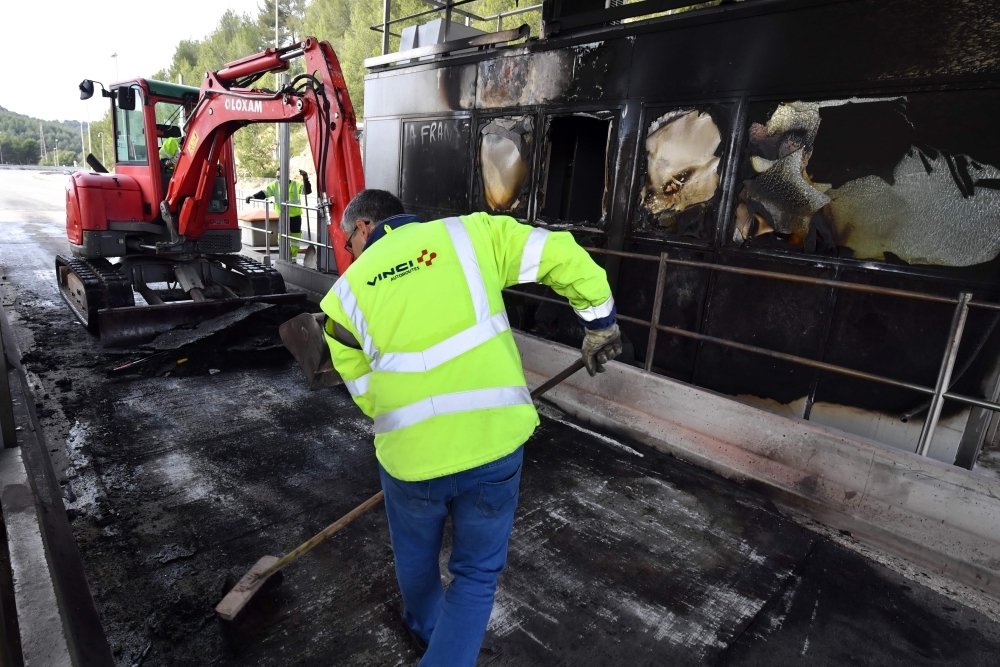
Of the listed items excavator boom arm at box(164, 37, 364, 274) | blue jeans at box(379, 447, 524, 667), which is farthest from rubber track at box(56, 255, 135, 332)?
blue jeans at box(379, 447, 524, 667)

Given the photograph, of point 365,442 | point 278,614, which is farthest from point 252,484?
point 278,614

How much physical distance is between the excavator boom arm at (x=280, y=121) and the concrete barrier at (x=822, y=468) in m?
3.13

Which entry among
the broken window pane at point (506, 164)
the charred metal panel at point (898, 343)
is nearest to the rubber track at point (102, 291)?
the broken window pane at point (506, 164)

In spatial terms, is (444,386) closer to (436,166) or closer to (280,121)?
(280,121)

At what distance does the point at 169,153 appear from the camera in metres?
8.32

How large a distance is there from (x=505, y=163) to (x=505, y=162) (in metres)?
0.01

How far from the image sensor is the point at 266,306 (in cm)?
732

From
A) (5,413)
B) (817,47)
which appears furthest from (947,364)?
(5,413)

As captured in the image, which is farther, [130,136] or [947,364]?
[130,136]

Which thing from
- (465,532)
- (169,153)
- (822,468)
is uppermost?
(169,153)

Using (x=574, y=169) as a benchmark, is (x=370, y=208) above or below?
below

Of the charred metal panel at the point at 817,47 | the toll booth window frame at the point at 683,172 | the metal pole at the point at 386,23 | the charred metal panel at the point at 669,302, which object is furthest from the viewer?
the metal pole at the point at 386,23

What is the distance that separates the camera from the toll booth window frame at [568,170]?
6.42 m

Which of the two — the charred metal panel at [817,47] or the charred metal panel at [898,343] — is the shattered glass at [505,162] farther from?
the charred metal panel at [898,343]
